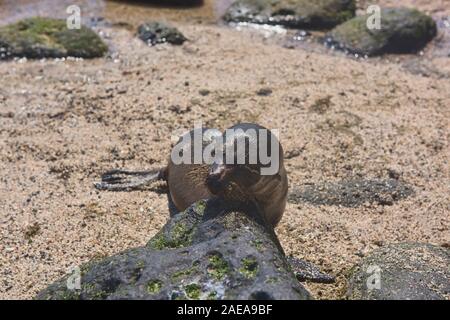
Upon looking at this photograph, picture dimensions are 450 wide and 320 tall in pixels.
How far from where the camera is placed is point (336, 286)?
4.16m

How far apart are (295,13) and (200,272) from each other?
6222 millimetres

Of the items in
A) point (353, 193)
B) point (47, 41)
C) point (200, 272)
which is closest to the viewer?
point (200, 272)

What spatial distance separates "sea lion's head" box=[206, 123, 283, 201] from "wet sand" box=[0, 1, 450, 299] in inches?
30.7

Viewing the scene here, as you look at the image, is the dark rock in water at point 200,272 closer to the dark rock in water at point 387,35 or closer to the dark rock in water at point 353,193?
the dark rock in water at point 353,193

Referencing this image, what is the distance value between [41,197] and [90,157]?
27.3 inches

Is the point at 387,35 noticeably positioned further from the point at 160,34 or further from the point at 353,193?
the point at 353,193

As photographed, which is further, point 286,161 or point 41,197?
point 286,161

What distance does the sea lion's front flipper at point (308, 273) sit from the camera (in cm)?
415

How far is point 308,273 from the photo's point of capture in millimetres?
4176

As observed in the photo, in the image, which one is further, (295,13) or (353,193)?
(295,13)

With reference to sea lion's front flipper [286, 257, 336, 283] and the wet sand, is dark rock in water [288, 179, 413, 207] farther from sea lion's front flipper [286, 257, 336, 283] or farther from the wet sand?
sea lion's front flipper [286, 257, 336, 283]

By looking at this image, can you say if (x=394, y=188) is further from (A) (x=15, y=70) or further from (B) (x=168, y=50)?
(A) (x=15, y=70)

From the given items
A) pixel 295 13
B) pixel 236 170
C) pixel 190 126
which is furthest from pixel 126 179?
pixel 295 13
